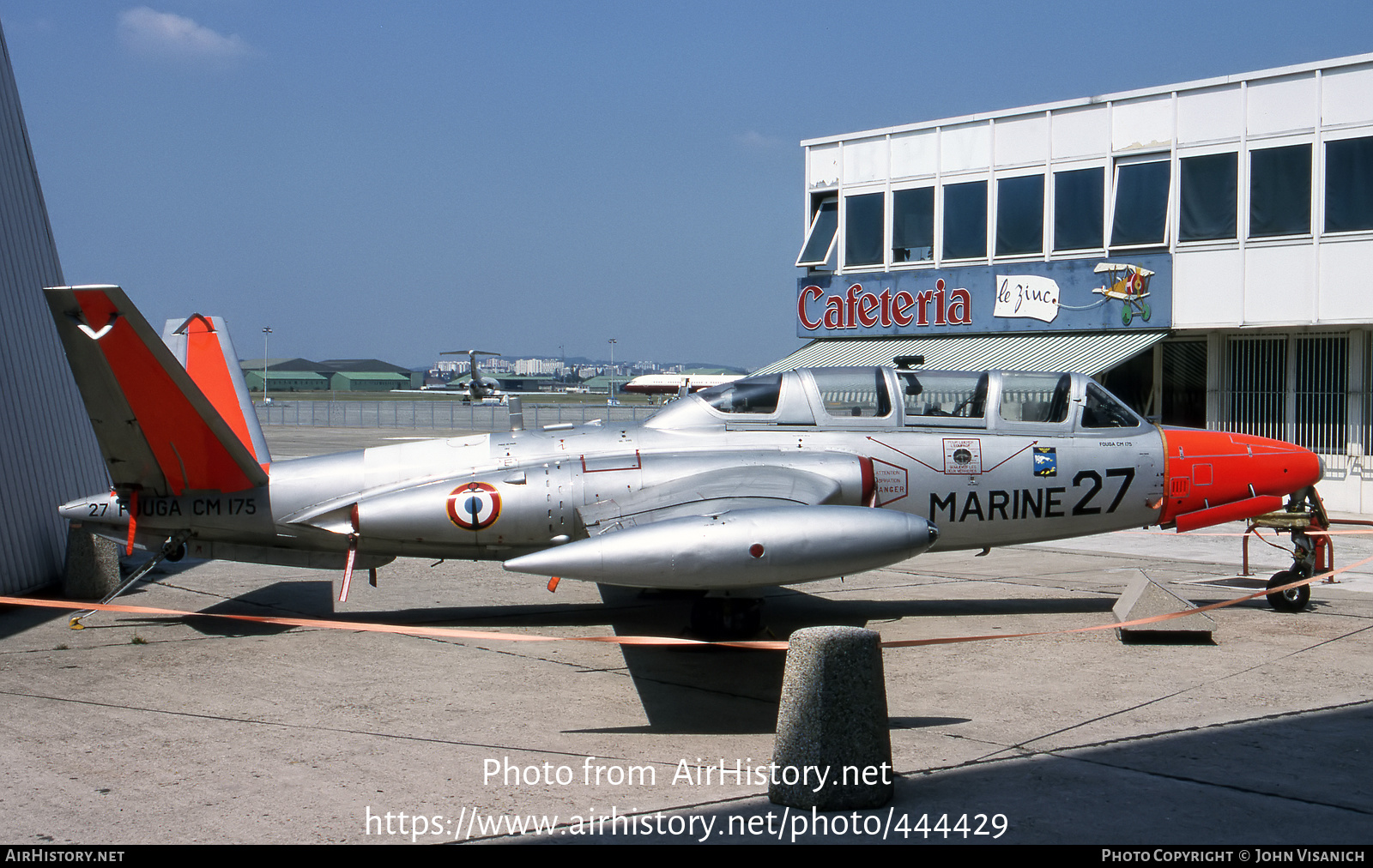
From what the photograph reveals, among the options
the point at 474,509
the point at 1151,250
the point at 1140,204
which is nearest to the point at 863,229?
the point at 1140,204

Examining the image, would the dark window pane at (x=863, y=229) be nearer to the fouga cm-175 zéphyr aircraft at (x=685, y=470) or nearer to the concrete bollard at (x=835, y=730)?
the fouga cm-175 zéphyr aircraft at (x=685, y=470)

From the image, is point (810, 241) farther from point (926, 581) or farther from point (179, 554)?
point (179, 554)

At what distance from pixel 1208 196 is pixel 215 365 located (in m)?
19.7

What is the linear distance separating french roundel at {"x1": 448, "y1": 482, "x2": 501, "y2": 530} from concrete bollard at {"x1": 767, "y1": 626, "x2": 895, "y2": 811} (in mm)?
4692

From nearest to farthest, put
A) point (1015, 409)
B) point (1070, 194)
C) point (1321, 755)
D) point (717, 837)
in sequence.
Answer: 1. point (717, 837)
2. point (1321, 755)
3. point (1015, 409)
4. point (1070, 194)

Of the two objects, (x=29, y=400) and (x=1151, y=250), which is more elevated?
(x=1151, y=250)

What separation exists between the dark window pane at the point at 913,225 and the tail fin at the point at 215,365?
18713 millimetres

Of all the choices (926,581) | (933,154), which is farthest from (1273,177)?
(926,581)

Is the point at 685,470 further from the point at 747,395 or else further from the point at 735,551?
the point at 735,551

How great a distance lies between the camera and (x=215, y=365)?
40.6ft

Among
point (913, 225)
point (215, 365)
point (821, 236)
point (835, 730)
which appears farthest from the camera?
point (821, 236)

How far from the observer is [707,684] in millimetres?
8375

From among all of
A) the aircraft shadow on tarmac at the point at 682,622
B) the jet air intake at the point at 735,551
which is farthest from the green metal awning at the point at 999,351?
the jet air intake at the point at 735,551

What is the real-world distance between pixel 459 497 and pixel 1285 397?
19338mm
